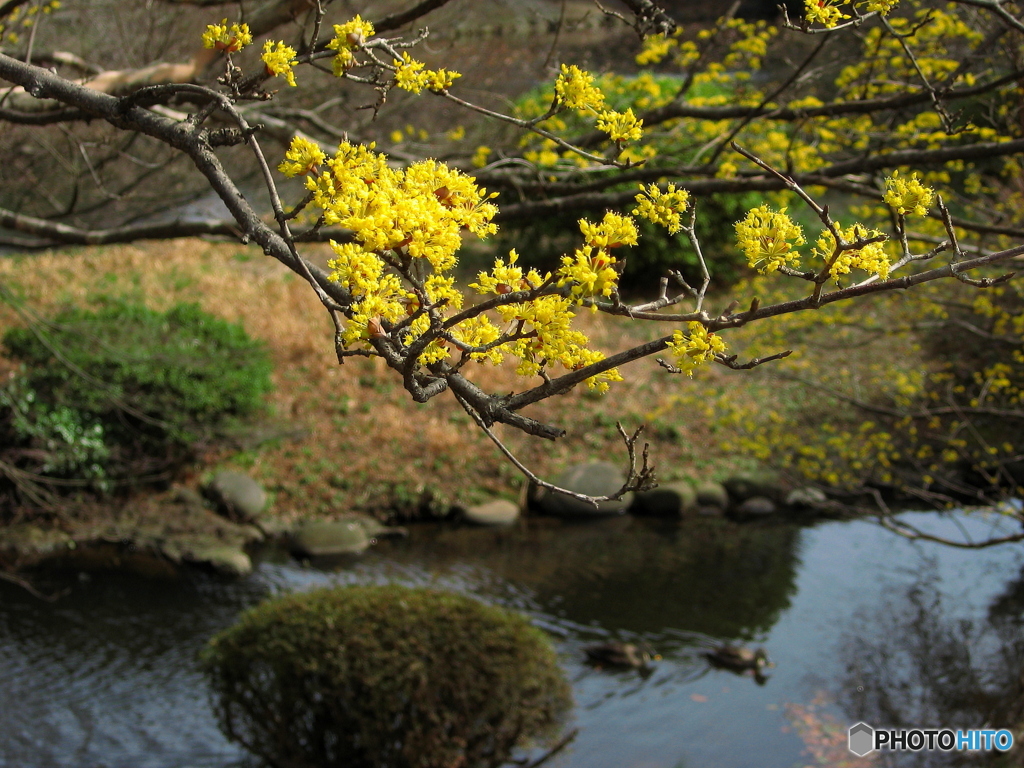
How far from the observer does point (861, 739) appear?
5797mm

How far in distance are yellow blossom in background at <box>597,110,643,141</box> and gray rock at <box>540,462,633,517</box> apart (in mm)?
7486

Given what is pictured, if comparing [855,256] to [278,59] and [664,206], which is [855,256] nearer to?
[664,206]

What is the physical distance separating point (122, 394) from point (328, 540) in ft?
7.57

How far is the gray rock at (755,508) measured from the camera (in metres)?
9.81

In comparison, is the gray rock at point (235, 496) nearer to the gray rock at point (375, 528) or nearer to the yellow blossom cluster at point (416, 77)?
the gray rock at point (375, 528)

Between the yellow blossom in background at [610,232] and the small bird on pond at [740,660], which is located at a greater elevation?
the yellow blossom in background at [610,232]

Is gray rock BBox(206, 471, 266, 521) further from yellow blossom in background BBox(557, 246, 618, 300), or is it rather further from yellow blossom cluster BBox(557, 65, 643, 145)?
yellow blossom in background BBox(557, 246, 618, 300)

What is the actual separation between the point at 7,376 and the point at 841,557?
793cm

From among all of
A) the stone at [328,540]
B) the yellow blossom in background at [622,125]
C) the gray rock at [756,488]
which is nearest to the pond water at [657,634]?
the stone at [328,540]

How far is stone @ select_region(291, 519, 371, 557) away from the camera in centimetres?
829

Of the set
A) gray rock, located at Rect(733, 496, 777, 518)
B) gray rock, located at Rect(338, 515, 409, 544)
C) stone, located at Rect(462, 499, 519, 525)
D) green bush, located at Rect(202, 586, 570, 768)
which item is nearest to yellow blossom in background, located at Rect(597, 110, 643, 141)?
green bush, located at Rect(202, 586, 570, 768)

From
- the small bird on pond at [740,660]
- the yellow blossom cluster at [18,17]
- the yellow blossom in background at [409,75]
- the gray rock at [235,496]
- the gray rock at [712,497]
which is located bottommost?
the small bird on pond at [740,660]

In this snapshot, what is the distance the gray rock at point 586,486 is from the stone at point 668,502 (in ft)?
0.48

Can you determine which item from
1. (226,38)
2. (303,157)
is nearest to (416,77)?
(226,38)
